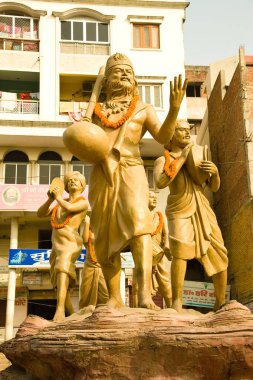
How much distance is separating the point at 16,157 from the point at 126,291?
777cm

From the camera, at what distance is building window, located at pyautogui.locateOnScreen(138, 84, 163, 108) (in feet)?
82.7

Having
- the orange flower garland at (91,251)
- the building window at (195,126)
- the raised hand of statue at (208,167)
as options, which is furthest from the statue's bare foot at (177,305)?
the building window at (195,126)

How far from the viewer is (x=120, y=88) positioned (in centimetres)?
600

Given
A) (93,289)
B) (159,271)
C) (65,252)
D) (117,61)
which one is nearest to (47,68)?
(159,271)

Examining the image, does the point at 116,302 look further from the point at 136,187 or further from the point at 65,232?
the point at 65,232

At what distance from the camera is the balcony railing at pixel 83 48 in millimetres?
25625

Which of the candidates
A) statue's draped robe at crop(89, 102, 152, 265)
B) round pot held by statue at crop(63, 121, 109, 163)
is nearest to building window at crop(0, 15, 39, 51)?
statue's draped robe at crop(89, 102, 152, 265)

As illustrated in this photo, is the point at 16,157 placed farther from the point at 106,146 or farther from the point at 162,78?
the point at 106,146

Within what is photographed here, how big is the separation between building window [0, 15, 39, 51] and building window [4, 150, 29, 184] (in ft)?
16.7

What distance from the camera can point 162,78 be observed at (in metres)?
25.4

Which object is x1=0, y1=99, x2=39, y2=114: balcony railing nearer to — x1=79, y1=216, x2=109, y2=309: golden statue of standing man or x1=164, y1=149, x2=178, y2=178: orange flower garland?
x1=79, y1=216, x2=109, y2=309: golden statue of standing man

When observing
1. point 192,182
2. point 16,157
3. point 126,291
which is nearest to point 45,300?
point 126,291

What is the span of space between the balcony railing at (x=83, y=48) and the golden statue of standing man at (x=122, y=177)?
66.5ft

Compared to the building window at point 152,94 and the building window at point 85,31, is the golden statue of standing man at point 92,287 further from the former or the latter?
the building window at point 85,31
